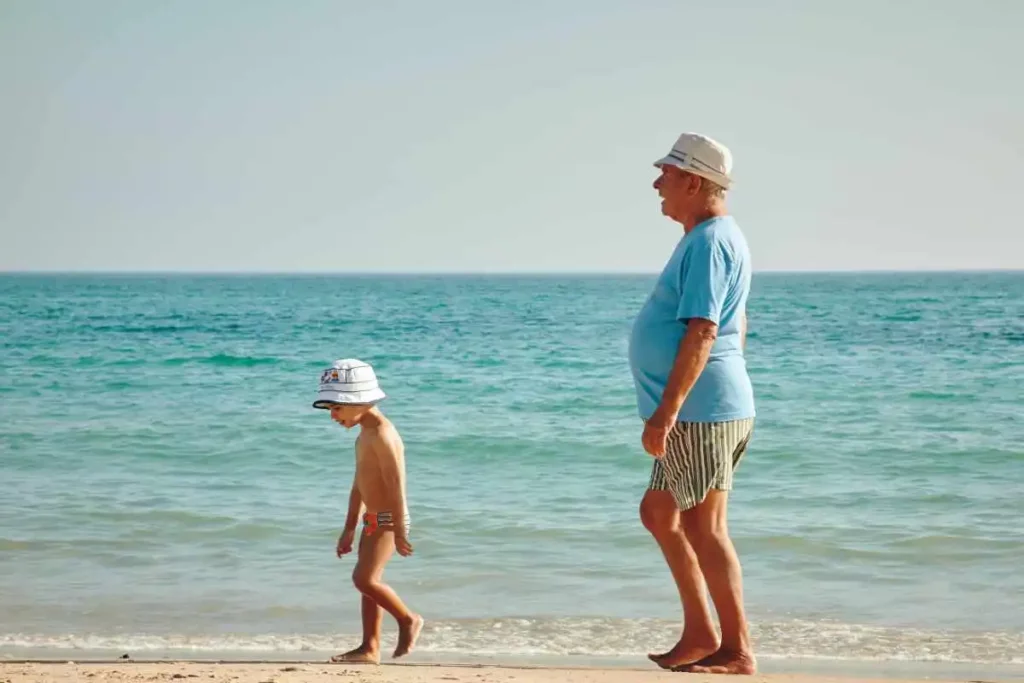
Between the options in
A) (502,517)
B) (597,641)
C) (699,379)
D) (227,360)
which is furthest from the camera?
(227,360)

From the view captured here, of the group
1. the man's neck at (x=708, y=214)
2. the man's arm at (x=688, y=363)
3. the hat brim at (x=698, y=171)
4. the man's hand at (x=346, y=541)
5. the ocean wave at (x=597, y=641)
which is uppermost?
the hat brim at (x=698, y=171)

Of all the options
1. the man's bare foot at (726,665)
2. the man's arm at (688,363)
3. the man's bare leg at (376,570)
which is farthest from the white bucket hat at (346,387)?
the man's bare foot at (726,665)

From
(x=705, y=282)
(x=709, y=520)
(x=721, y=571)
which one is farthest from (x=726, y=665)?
(x=705, y=282)

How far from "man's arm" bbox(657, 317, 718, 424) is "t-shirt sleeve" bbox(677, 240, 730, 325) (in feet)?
0.11

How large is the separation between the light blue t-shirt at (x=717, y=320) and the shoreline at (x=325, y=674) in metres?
0.84

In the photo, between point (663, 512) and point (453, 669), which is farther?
point (453, 669)

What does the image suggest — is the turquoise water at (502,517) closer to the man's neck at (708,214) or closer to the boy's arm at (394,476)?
the boy's arm at (394,476)

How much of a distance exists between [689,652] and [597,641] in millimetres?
1414

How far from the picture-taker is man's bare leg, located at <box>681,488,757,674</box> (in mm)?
4016

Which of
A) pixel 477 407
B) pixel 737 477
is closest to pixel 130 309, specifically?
pixel 477 407

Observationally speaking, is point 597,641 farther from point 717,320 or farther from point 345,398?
point 717,320

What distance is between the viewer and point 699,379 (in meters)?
3.94

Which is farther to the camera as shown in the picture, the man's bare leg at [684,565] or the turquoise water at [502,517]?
the turquoise water at [502,517]

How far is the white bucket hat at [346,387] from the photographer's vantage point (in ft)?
14.7
